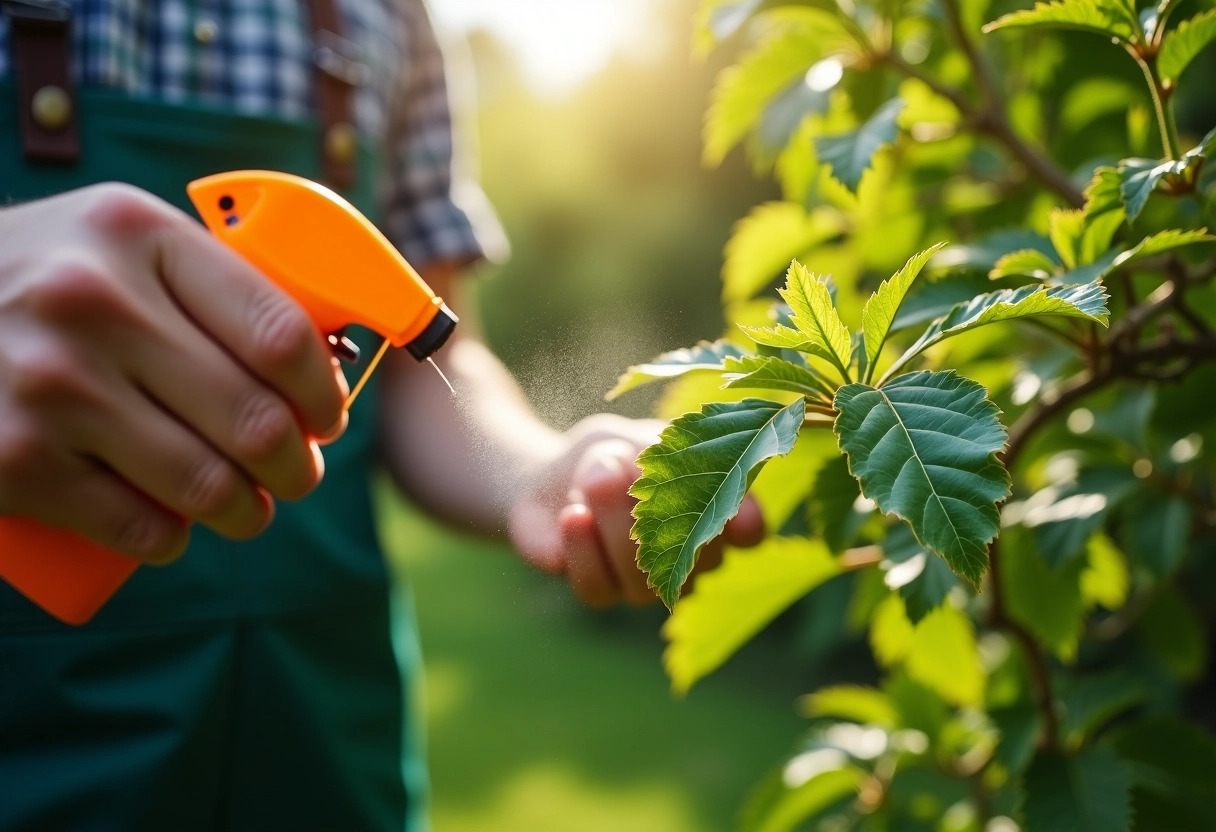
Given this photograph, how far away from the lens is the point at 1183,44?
50 centimetres

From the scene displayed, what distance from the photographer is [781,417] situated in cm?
44

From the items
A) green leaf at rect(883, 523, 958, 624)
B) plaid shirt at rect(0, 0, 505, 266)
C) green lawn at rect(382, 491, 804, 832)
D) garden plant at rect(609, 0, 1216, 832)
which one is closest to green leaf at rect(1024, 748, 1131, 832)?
garden plant at rect(609, 0, 1216, 832)

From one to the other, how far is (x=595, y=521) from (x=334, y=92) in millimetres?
675

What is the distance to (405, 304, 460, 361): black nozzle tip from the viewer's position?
51cm

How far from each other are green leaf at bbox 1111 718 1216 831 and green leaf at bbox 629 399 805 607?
0.49 meters

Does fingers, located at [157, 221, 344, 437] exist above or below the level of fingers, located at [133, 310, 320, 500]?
above

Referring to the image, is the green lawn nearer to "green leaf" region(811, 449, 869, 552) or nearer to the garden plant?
the garden plant

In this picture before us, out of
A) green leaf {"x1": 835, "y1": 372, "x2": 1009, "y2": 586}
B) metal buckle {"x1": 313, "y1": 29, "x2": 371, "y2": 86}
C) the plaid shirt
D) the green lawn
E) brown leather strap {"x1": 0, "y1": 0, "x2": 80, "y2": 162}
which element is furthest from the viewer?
the green lawn

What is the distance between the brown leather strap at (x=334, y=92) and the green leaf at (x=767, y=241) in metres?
0.41

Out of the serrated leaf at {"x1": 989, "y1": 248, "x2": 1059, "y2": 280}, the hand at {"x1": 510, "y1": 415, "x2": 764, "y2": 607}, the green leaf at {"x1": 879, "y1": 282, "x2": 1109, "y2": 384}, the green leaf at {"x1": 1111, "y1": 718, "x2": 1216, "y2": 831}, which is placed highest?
the green leaf at {"x1": 879, "y1": 282, "x2": 1109, "y2": 384}

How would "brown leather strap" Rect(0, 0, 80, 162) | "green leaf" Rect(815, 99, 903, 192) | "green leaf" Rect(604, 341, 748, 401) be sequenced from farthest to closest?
"brown leather strap" Rect(0, 0, 80, 162) → "green leaf" Rect(815, 99, 903, 192) → "green leaf" Rect(604, 341, 748, 401)

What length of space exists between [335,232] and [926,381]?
31 cm

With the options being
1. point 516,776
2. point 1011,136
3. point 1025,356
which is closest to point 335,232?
point 1011,136

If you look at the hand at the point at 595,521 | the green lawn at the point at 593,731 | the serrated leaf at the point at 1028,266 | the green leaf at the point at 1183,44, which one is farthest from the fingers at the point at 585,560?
the green lawn at the point at 593,731
